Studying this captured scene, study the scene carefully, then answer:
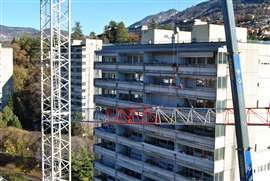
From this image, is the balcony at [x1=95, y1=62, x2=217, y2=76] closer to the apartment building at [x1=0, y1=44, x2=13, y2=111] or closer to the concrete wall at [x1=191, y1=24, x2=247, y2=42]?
the concrete wall at [x1=191, y1=24, x2=247, y2=42]

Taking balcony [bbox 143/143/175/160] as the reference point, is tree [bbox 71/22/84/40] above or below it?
above

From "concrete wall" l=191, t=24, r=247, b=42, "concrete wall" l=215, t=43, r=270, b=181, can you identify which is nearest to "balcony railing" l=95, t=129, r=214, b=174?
"concrete wall" l=215, t=43, r=270, b=181

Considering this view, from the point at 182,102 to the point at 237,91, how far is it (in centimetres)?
1005

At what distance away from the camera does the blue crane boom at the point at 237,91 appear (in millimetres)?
12984

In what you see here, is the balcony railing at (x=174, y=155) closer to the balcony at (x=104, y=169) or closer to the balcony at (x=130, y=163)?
the balcony at (x=130, y=163)

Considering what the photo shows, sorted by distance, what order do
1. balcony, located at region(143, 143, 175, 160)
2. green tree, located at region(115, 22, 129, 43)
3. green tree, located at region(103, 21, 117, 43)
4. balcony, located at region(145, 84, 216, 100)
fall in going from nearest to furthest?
balcony, located at region(145, 84, 216, 100), balcony, located at region(143, 143, 175, 160), green tree, located at region(115, 22, 129, 43), green tree, located at region(103, 21, 117, 43)

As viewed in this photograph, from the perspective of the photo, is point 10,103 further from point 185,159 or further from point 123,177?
point 185,159

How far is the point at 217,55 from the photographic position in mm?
20516

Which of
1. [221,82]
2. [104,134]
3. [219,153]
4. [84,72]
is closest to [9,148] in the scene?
[84,72]

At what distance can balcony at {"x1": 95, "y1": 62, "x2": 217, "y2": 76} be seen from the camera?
21078 millimetres

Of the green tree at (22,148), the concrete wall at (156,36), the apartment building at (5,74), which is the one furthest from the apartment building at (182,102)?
the apartment building at (5,74)

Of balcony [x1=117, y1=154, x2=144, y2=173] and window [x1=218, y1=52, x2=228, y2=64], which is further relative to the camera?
balcony [x1=117, y1=154, x2=144, y2=173]

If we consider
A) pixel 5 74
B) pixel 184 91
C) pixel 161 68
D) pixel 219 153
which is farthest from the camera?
A: pixel 5 74

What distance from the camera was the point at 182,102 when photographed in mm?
23219
